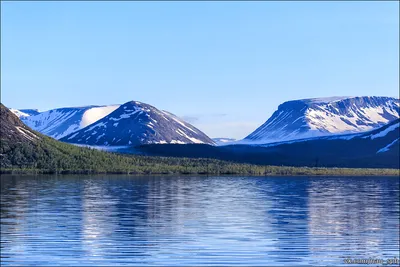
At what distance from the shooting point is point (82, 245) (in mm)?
58812

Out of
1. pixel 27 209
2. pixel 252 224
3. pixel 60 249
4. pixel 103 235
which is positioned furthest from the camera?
pixel 27 209

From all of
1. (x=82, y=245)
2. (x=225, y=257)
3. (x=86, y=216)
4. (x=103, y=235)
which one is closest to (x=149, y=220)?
(x=86, y=216)

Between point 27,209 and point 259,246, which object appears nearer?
point 259,246

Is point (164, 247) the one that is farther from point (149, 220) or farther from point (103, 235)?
point (149, 220)

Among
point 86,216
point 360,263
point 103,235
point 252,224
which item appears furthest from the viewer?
point 86,216

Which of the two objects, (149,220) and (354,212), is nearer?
(149,220)

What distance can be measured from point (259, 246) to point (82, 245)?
12.8 m

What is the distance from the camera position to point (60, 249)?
184 ft

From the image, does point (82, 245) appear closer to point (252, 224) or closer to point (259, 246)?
point (259, 246)

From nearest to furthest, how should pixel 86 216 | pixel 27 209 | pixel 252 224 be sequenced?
pixel 252 224
pixel 86 216
pixel 27 209

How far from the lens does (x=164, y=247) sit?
191 feet

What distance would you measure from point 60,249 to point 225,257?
11.6 meters

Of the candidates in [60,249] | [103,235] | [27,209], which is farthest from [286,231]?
[27,209]

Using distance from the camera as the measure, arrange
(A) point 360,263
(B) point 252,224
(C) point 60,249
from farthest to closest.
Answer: (B) point 252,224
(C) point 60,249
(A) point 360,263
